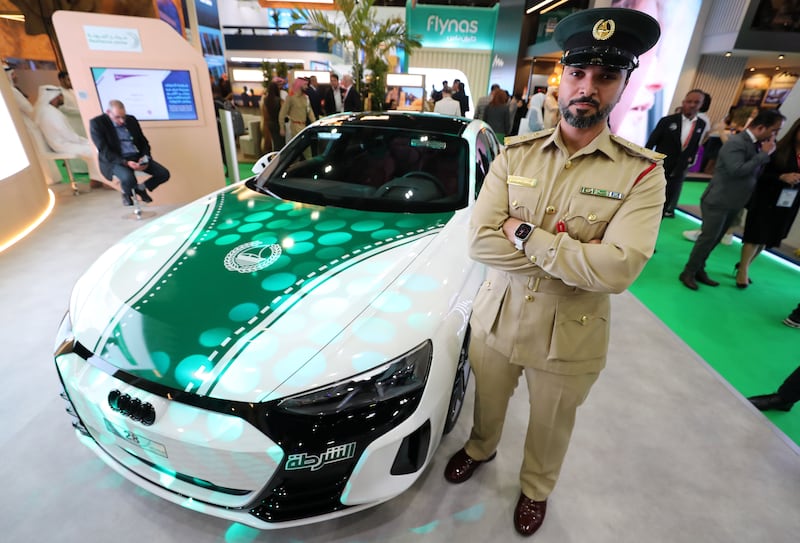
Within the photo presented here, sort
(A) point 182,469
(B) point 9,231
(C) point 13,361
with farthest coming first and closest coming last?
(B) point 9,231 → (C) point 13,361 → (A) point 182,469

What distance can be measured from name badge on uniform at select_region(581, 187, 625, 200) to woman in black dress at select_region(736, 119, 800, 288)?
2.92 m

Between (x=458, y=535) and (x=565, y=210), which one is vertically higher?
(x=565, y=210)

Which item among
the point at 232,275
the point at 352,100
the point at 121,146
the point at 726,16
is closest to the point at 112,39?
the point at 121,146

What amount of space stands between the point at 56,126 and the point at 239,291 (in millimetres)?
5629

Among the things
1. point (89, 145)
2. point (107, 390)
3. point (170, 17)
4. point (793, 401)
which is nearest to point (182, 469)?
point (107, 390)

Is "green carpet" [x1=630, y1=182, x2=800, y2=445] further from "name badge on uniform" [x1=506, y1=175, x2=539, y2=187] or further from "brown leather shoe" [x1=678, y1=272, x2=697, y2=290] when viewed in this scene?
"name badge on uniform" [x1=506, y1=175, x2=539, y2=187]

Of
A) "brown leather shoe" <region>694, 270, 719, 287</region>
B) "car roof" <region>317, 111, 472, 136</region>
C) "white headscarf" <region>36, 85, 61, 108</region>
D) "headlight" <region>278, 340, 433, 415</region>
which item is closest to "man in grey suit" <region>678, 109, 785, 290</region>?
"brown leather shoe" <region>694, 270, 719, 287</region>

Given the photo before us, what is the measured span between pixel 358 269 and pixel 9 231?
422 cm

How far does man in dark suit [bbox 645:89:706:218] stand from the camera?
404 centimetres

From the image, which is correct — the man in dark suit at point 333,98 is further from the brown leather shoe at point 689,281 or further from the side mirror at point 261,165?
the brown leather shoe at point 689,281

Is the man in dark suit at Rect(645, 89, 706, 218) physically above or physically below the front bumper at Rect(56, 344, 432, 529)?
above

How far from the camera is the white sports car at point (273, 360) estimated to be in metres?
1.09

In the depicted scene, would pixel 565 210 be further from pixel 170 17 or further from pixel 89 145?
pixel 170 17

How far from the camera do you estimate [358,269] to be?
1.46 metres
